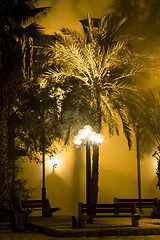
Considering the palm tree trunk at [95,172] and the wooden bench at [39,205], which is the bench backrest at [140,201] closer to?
the palm tree trunk at [95,172]

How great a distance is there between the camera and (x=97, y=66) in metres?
21.0

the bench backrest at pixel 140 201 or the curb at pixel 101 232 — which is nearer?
the curb at pixel 101 232

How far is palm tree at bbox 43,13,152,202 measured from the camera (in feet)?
65.9

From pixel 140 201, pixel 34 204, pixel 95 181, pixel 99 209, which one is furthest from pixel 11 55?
pixel 140 201

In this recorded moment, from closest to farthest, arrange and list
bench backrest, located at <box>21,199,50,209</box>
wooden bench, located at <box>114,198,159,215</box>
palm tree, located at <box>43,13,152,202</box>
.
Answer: bench backrest, located at <box>21,199,50,209</box>
wooden bench, located at <box>114,198,159,215</box>
palm tree, located at <box>43,13,152,202</box>

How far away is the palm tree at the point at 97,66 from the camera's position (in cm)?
2008

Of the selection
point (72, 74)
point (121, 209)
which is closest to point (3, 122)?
point (72, 74)

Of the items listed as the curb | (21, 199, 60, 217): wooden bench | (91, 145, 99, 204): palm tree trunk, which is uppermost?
(91, 145, 99, 204): palm tree trunk

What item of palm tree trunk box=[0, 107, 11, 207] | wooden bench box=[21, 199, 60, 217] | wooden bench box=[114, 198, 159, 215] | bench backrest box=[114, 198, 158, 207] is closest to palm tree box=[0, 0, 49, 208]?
palm tree trunk box=[0, 107, 11, 207]

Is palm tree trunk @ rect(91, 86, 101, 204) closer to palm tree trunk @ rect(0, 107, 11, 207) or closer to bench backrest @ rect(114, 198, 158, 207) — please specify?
bench backrest @ rect(114, 198, 158, 207)

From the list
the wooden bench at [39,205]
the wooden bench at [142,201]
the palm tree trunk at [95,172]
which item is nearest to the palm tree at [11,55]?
the wooden bench at [39,205]

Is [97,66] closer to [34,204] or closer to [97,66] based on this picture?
[97,66]

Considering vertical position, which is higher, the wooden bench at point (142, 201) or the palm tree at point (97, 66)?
the palm tree at point (97, 66)

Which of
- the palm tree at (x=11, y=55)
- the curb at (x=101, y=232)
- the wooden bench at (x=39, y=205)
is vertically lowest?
the curb at (x=101, y=232)
